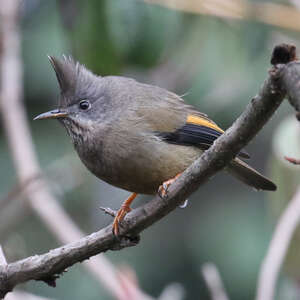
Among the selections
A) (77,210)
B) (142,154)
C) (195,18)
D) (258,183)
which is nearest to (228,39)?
(195,18)

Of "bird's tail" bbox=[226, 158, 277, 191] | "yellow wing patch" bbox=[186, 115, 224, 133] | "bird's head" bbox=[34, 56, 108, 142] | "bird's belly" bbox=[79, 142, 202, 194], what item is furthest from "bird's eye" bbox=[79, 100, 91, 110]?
"bird's tail" bbox=[226, 158, 277, 191]

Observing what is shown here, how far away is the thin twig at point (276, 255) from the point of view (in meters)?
3.40

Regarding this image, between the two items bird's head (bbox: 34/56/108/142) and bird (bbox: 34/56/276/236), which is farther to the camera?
bird's head (bbox: 34/56/108/142)

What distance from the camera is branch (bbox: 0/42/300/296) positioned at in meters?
2.48

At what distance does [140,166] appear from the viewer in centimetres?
353

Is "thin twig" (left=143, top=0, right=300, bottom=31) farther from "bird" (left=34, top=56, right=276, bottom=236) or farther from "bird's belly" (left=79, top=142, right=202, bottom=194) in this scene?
"bird's belly" (left=79, top=142, right=202, bottom=194)

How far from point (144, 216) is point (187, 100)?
2.37m

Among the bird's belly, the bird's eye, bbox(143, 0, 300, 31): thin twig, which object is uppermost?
bbox(143, 0, 300, 31): thin twig

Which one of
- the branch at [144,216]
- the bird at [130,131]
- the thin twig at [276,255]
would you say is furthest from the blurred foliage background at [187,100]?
the branch at [144,216]

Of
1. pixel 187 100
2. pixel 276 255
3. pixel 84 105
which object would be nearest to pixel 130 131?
pixel 84 105

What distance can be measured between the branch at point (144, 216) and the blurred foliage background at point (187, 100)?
730mm

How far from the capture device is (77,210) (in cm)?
629

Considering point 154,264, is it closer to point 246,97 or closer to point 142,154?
point 246,97

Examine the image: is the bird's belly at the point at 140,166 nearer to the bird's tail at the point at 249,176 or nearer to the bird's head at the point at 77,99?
the bird's head at the point at 77,99
